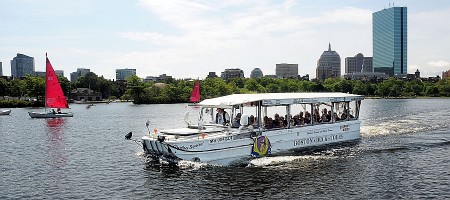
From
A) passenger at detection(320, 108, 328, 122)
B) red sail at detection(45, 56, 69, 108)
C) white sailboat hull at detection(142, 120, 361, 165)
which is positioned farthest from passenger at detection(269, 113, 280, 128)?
red sail at detection(45, 56, 69, 108)

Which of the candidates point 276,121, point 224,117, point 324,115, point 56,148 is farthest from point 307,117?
point 56,148

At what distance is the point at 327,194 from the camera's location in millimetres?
27594

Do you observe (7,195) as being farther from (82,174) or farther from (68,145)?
(68,145)

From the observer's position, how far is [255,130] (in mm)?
36719

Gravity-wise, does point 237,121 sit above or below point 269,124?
above

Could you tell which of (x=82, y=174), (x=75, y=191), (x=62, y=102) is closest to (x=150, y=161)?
(x=82, y=174)

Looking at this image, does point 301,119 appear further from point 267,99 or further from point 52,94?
point 52,94

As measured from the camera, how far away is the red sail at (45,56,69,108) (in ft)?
313

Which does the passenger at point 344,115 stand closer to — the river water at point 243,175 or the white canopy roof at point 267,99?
the white canopy roof at point 267,99

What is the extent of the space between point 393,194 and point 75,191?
19409 millimetres

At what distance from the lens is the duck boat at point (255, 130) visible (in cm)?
3372

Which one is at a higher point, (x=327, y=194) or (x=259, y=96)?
(x=259, y=96)

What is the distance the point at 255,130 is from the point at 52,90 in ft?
236

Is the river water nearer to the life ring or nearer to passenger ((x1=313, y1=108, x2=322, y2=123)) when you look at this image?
the life ring
